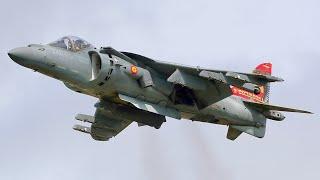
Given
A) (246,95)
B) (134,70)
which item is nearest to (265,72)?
(246,95)

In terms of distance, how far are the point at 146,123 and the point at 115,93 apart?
2313 mm

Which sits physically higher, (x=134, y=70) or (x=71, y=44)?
(x=71, y=44)

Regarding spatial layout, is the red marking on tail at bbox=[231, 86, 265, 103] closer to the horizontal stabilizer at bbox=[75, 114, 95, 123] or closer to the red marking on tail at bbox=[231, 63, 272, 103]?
the red marking on tail at bbox=[231, 63, 272, 103]

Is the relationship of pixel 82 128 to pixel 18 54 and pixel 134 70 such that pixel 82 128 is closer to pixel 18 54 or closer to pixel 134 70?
pixel 134 70

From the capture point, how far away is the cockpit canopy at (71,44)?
3144 centimetres

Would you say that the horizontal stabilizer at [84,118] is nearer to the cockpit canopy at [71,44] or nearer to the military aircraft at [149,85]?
the military aircraft at [149,85]

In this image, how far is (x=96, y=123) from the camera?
3609 centimetres

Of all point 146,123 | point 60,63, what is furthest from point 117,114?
point 60,63

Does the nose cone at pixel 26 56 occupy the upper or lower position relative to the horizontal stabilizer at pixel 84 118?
upper

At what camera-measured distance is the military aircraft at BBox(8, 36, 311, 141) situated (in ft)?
102

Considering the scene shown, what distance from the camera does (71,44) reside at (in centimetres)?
3155

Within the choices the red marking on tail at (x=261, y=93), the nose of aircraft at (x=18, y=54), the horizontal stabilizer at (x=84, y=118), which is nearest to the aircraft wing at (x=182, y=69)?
the red marking on tail at (x=261, y=93)

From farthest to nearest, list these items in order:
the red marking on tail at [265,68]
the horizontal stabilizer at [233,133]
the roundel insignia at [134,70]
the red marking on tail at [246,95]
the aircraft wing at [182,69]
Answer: the red marking on tail at [265,68]
the horizontal stabilizer at [233,133]
the red marking on tail at [246,95]
the aircraft wing at [182,69]
the roundel insignia at [134,70]

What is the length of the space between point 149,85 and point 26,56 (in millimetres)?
4508
